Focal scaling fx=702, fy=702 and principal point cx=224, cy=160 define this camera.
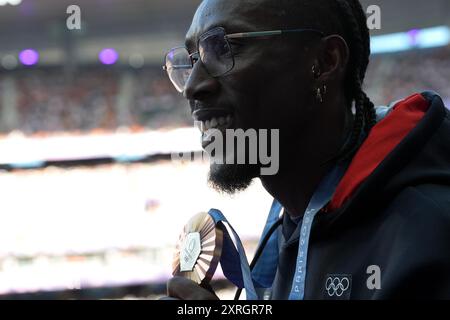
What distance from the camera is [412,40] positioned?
46.2 ft

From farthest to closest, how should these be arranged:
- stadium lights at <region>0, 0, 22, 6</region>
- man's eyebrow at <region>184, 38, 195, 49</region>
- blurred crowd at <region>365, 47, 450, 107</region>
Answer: blurred crowd at <region>365, 47, 450, 107</region>, stadium lights at <region>0, 0, 22, 6</region>, man's eyebrow at <region>184, 38, 195, 49</region>

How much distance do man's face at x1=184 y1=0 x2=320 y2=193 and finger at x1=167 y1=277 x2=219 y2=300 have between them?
0.29m

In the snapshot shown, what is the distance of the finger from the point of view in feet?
3.97

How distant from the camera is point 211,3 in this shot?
152cm

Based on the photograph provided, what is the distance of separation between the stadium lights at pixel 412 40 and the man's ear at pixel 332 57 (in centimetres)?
1292

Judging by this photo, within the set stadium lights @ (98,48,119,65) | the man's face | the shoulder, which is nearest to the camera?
the shoulder

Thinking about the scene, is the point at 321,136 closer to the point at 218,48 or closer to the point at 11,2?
the point at 218,48

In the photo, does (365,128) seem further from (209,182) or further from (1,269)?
(1,269)

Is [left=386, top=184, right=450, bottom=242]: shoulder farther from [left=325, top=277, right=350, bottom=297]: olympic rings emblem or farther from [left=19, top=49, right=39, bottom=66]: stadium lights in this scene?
[left=19, top=49, right=39, bottom=66]: stadium lights

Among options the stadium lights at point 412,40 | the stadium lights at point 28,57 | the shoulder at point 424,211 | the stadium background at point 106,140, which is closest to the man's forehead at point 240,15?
the shoulder at point 424,211

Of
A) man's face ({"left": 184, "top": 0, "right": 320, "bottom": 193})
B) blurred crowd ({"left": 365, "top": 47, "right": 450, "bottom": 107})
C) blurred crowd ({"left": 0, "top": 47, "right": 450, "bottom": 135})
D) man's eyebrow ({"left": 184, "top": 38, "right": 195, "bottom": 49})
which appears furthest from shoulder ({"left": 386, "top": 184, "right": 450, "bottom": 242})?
blurred crowd ({"left": 365, "top": 47, "right": 450, "bottom": 107})

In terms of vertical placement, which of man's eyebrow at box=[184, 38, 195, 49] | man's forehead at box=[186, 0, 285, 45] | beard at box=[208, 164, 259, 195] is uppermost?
man's forehead at box=[186, 0, 285, 45]

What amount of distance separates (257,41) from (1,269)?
35.9ft

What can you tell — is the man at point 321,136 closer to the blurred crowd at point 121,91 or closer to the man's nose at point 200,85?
the man's nose at point 200,85
